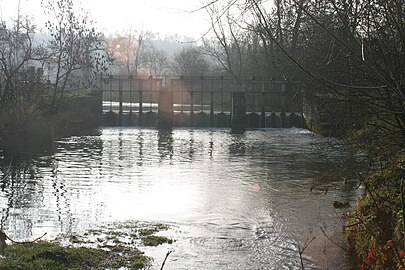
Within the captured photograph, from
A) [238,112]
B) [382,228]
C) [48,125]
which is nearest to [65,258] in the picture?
[382,228]

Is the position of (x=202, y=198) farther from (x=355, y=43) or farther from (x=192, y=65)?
(x=192, y=65)

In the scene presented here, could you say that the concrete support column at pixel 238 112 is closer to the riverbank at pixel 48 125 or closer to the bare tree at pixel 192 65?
the riverbank at pixel 48 125

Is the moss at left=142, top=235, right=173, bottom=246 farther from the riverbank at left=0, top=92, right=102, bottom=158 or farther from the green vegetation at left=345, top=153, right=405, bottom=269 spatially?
the riverbank at left=0, top=92, right=102, bottom=158

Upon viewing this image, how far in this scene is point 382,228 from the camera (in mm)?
6652

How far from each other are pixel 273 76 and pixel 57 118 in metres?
12.8

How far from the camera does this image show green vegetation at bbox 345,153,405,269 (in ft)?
18.8

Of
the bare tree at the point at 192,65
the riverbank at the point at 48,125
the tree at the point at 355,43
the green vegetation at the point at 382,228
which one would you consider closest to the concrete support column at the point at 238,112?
the riverbank at the point at 48,125

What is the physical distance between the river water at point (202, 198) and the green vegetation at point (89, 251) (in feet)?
1.00

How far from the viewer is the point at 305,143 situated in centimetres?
2412

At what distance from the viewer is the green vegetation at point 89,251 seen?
735 centimetres

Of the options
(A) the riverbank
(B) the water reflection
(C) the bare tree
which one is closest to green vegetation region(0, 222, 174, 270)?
(A) the riverbank

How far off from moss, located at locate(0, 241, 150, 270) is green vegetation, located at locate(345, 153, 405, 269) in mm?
2693

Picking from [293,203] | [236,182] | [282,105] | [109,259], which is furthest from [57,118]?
[109,259]

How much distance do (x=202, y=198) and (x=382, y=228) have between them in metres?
6.19
